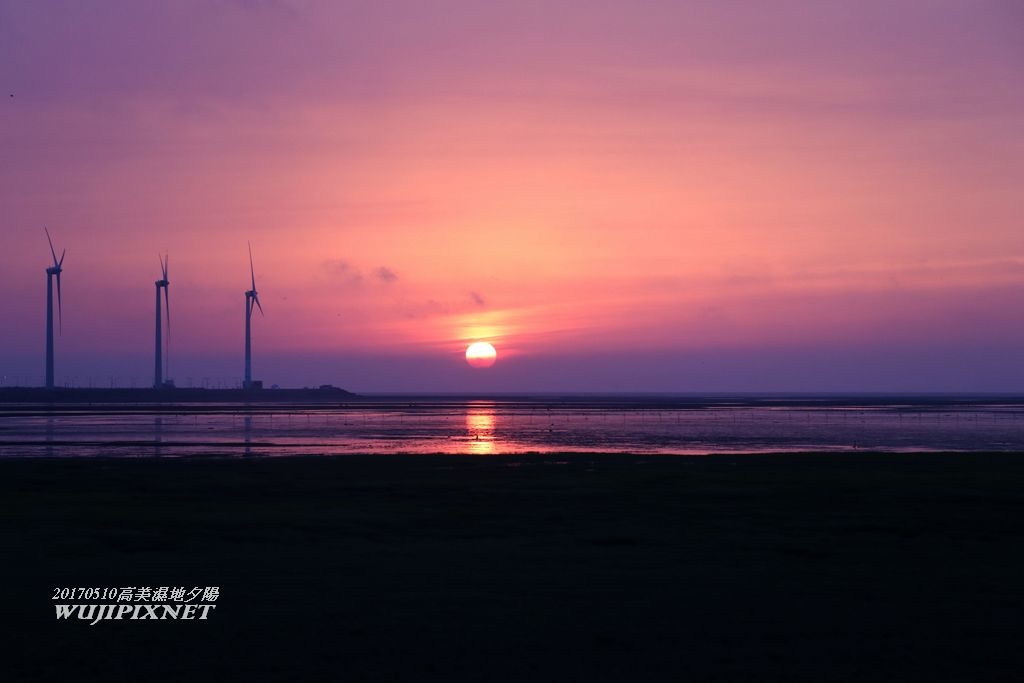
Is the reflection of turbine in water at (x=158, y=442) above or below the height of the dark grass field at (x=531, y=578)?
above

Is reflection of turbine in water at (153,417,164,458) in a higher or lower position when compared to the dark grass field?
higher

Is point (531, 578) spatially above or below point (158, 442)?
below

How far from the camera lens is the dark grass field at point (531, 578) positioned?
1317cm

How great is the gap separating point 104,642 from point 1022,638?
13425 millimetres

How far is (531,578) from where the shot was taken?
18.5 metres

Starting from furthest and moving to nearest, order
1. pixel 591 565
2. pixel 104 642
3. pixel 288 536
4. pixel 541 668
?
pixel 288 536 < pixel 591 565 < pixel 104 642 < pixel 541 668

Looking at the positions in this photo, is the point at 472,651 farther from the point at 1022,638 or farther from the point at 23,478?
the point at 23,478

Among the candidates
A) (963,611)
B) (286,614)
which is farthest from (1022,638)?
(286,614)

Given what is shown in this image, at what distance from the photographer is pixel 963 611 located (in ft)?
51.8

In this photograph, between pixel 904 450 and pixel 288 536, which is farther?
pixel 904 450

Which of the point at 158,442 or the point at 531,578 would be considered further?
the point at 158,442

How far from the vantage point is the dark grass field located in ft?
43.2

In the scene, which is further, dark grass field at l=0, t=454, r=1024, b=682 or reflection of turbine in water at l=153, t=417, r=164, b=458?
reflection of turbine in water at l=153, t=417, r=164, b=458

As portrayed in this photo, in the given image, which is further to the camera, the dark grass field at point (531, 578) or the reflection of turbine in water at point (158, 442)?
the reflection of turbine in water at point (158, 442)
